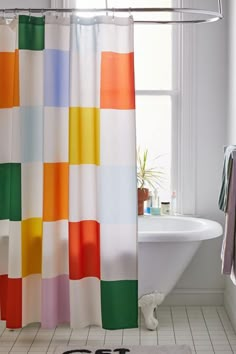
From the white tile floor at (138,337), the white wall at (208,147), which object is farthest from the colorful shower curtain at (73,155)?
the white wall at (208,147)

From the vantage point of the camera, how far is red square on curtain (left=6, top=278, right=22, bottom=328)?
323 cm

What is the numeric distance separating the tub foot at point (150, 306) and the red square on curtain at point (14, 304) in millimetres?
820

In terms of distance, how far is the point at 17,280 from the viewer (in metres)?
3.22

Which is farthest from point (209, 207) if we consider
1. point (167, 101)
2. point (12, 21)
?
point (12, 21)

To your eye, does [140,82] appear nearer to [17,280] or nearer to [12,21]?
[12,21]

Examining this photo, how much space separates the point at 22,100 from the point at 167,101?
1.56 m

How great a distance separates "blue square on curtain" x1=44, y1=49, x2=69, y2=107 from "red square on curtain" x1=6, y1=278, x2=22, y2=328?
3.10 ft

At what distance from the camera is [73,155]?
318 cm

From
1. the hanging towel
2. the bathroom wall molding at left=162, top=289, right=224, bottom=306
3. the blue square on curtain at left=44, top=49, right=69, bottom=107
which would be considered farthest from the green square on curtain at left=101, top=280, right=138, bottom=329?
the bathroom wall molding at left=162, top=289, right=224, bottom=306

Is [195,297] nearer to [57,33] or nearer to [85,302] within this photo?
[85,302]

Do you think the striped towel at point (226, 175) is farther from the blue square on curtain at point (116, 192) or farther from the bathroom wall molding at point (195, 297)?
the bathroom wall molding at point (195, 297)

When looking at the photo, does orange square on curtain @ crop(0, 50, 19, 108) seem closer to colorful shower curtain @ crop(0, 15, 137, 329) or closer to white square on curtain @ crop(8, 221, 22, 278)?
colorful shower curtain @ crop(0, 15, 137, 329)

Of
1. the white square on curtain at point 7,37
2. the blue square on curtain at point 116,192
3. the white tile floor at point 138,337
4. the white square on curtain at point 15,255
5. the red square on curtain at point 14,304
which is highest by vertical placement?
the white square on curtain at point 7,37

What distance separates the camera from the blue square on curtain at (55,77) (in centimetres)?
318
